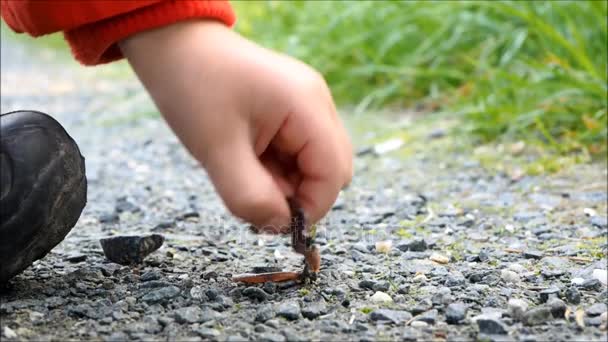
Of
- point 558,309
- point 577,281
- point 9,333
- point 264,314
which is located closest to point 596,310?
point 558,309

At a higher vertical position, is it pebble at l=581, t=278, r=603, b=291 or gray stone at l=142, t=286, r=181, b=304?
pebble at l=581, t=278, r=603, b=291

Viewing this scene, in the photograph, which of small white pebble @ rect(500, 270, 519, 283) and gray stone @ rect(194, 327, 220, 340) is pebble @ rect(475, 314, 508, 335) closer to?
small white pebble @ rect(500, 270, 519, 283)

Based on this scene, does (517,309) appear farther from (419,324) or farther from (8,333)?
(8,333)

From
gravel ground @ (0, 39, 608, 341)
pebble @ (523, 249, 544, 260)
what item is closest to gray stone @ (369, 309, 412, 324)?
gravel ground @ (0, 39, 608, 341)

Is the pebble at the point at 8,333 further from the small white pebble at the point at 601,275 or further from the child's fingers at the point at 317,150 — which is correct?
the small white pebble at the point at 601,275

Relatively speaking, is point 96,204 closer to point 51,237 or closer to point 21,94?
point 51,237
